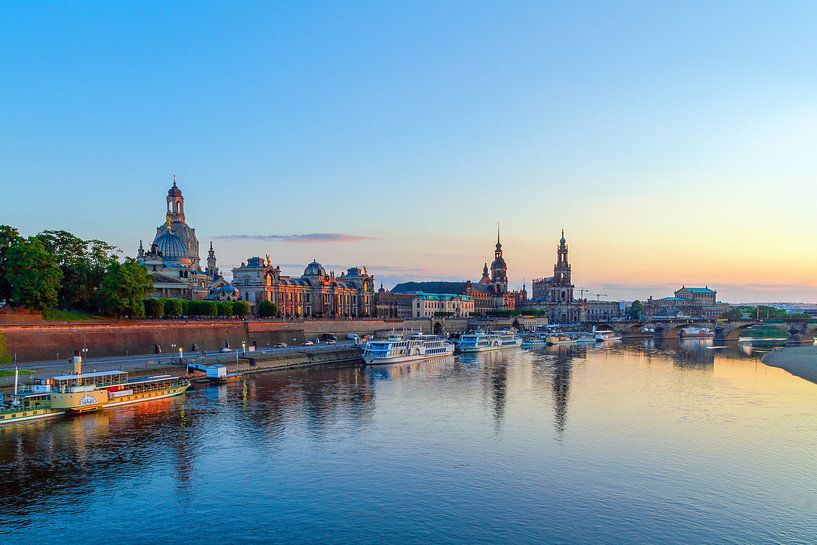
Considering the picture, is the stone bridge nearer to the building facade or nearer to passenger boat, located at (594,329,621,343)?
passenger boat, located at (594,329,621,343)

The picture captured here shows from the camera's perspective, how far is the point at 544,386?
58.0 meters

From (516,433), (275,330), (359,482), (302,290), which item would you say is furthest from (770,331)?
(359,482)

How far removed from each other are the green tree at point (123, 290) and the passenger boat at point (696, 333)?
11426 centimetres

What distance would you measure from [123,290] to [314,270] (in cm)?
6890

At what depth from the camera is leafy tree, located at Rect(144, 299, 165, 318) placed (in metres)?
77.1

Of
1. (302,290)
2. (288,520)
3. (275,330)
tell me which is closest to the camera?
(288,520)

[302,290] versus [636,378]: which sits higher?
[302,290]

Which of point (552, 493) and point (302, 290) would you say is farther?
point (302, 290)

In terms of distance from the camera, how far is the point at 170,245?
118 m

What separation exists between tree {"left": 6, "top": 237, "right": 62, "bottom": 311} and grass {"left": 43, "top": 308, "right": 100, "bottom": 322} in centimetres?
140

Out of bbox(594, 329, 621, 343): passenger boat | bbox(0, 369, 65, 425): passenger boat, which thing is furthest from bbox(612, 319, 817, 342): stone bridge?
bbox(0, 369, 65, 425): passenger boat

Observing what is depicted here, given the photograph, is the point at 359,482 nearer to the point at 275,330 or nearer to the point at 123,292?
the point at 123,292

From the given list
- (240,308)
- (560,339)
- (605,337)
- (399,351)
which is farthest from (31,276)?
(605,337)

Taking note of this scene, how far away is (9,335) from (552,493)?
48141mm
